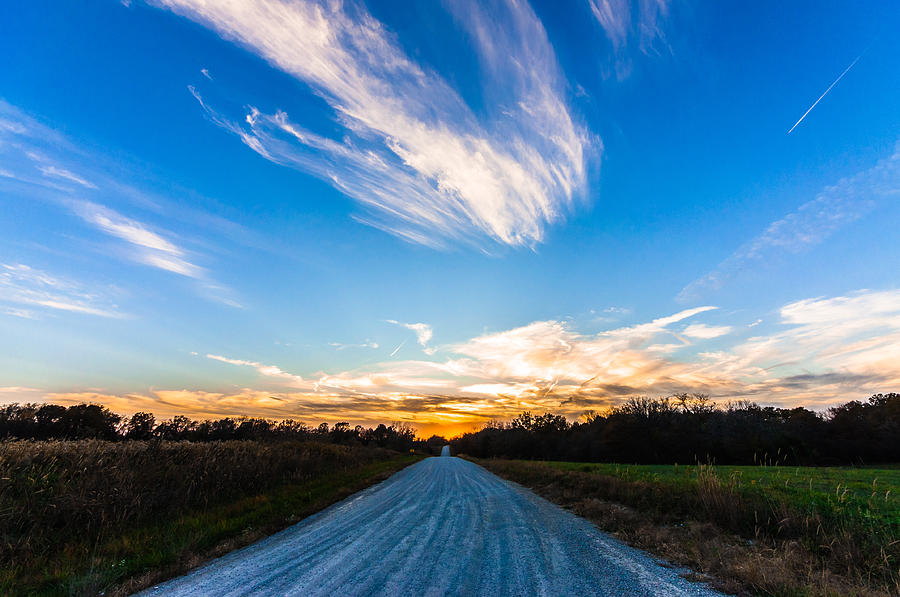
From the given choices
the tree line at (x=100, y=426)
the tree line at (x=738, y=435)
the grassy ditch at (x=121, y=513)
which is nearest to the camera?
the grassy ditch at (x=121, y=513)

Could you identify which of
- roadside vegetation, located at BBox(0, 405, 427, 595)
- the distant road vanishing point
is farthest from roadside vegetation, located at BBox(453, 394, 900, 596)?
roadside vegetation, located at BBox(0, 405, 427, 595)

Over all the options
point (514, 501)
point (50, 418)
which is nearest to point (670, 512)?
point (514, 501)

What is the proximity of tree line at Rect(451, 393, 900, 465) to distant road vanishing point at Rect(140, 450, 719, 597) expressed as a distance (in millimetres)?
51737

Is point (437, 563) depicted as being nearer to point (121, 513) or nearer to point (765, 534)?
point (765, 534)

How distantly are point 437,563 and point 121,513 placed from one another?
9.13 meters

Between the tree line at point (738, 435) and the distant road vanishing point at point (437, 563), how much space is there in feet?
170

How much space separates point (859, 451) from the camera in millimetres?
50344

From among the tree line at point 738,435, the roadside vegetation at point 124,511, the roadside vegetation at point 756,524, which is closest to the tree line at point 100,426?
the roadside vegetation at point 124,511

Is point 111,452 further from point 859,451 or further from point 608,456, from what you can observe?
point 859,451

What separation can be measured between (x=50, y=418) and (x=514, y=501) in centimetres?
4190

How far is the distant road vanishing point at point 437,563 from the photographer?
515cm

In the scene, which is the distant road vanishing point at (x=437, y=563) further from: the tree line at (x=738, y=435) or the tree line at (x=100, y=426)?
the tree line at (x=738, y=435)

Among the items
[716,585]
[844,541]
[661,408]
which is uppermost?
[661,408]

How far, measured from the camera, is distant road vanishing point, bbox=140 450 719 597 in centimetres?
515
